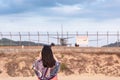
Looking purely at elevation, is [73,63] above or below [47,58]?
below

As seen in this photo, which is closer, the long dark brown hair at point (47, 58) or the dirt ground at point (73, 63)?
the long dark brown hair at point (47, 58)

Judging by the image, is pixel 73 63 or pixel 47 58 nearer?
pixel 47 58

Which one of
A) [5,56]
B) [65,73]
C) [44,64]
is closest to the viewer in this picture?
[44,64]

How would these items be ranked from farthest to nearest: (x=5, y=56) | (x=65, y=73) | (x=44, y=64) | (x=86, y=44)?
(x=86, y=44)
(x=5, y=56)
(x=65, y=73)
(x=44, y=64)

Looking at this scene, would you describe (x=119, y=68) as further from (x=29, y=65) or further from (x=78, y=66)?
(x=29, y=65)

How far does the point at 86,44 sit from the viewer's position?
2447 inches

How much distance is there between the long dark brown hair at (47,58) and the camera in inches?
405

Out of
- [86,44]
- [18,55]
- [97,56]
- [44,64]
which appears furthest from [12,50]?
[44,64]

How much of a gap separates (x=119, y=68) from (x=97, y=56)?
3.48 meters

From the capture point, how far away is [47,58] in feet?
33.8

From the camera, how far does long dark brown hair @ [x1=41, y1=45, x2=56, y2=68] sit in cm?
1030

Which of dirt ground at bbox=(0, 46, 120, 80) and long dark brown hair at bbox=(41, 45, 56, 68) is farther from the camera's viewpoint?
dirt ground at bbox=(0, 46, 120, 80)

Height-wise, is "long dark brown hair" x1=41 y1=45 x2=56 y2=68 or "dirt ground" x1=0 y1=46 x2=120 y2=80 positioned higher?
"long dark brown hair" x1=41 y1=45 x2=56 y2=68

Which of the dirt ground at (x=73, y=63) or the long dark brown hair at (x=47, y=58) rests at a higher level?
the long dark brown hair at (x=47, y=58)
